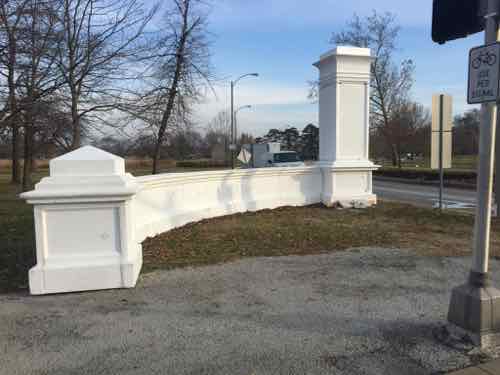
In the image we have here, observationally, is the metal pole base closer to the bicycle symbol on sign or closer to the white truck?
the bicycle symbol on sign

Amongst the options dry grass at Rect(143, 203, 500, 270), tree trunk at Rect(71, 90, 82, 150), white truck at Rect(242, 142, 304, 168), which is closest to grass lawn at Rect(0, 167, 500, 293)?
dry grass at Rect(143, 203, 500, 270)

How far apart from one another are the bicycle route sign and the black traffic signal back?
0.31 meters

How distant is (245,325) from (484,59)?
2.84 meters

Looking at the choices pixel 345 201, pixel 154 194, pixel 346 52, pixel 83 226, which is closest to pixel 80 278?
pixel 83 226

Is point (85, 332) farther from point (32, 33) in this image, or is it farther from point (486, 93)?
point (32, 33)

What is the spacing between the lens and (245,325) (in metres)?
3.48

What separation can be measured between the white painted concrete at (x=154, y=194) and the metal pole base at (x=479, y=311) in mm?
3270

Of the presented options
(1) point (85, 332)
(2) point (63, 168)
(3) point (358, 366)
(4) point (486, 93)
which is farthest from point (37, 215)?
(4) point (486, 93)

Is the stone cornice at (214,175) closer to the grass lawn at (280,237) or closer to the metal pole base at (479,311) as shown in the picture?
the grass lawn at (280,237)

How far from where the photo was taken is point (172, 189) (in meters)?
7.60

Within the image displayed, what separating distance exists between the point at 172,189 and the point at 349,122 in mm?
5408

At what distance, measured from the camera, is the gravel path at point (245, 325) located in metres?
2.86

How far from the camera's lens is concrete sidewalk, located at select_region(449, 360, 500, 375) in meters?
2.68

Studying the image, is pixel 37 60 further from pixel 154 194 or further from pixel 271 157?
pixel 271 157
